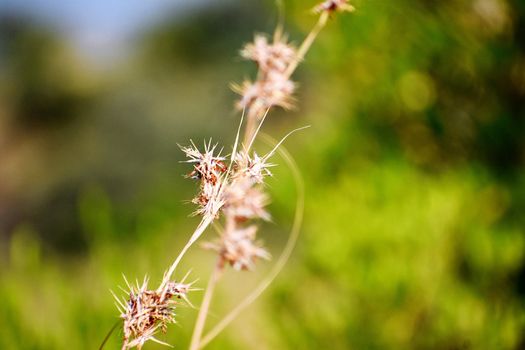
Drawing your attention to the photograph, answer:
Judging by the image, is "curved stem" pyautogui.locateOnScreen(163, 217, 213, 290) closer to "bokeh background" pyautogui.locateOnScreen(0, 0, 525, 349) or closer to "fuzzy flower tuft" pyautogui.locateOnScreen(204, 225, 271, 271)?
"fuzzy flower tuft" pyautogui.locateOnScreen(204, 225, 271, 271)

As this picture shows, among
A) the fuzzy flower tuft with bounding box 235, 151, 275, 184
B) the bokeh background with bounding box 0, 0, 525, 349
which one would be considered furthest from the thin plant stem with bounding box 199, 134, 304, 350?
the bokeh background with bounding box 0, 0, 525, 349

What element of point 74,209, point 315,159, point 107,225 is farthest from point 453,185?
point 74,209

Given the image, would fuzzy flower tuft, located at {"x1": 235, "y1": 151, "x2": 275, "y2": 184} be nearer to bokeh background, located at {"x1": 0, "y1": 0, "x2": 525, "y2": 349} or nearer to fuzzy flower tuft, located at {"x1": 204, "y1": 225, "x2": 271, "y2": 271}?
fuzzy flower tuft, located at {"x1": 204, "y1": 225, "x2": 271, "y2": 271}

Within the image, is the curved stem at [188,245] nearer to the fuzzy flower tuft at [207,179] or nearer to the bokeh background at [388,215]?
the fuzzy flower tuft at [207,179]

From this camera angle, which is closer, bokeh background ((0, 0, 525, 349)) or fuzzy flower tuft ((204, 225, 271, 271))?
fuzzy flower tuft ((204, 225, 271, 271))

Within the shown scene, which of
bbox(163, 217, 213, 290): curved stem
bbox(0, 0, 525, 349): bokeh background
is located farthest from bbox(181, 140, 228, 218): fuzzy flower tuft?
bbox(0, 0, 525, 349): bokeh background

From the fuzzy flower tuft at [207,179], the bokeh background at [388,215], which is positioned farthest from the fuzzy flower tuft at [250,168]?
the bokeh background at [388,215]

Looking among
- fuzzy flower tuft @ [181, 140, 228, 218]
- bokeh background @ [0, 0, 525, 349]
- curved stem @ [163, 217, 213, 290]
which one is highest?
bokeh background @ [0, 0, 525, 349]

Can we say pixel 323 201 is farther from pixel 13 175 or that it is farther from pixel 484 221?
pixel 13 175

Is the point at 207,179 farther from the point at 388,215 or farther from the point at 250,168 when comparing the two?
the point at 388,215

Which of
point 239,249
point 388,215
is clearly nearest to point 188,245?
point 239,249

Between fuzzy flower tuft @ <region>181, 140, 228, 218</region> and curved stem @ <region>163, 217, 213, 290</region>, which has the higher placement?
fuzzy flower tuft @ <region>181, 140, 228, 218</region>

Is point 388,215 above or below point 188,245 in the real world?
above
